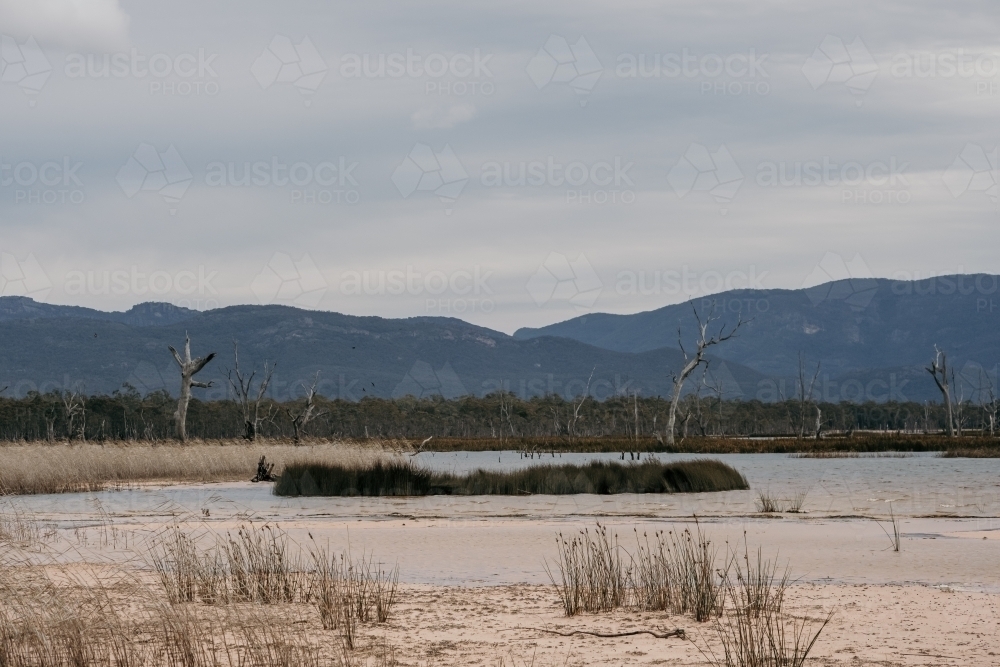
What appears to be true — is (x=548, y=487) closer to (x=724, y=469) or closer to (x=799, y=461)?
(x=724, y=469)

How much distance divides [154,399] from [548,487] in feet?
317

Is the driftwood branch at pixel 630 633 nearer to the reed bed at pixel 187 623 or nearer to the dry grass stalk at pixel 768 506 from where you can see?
the reed bed at pixel 187 623

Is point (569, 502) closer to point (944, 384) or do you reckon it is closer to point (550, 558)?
point (550, 558)

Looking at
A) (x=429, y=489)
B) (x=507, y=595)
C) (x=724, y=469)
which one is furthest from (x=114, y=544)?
(x=724, y=469)

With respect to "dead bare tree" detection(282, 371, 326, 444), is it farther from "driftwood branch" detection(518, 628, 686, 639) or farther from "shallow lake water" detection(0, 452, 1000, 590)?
"driftwood branch" detection(518, 628, 686, 639)

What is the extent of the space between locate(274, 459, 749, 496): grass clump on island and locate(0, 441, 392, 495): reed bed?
2.79 metres

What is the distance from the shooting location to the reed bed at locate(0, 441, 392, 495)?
96.6ft

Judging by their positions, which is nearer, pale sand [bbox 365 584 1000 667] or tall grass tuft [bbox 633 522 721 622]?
pale sand [bbox 365 584 1000 667]

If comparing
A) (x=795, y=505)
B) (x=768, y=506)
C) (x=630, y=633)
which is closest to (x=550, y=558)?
A: (x=630, y=633)

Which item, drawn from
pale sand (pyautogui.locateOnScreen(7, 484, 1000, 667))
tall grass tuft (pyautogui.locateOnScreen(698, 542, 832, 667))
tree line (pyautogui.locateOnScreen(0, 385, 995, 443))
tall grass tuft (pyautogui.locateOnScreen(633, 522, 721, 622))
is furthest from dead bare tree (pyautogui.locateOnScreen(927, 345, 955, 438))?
tall grass tuft (pyautogui.locateOnScreen(698, 542, 832, 667))

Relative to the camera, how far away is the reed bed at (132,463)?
96.6 ft

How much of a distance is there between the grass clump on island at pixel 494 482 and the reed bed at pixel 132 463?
2.79m

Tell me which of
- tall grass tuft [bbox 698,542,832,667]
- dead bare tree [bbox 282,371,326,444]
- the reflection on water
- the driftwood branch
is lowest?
the reflection on water

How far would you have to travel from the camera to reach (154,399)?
117625mm
